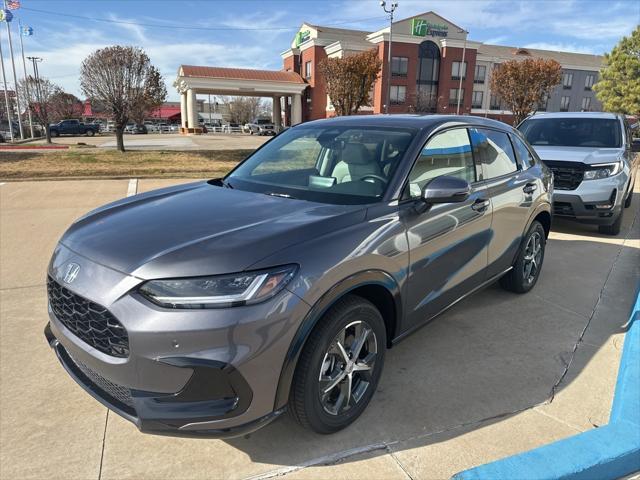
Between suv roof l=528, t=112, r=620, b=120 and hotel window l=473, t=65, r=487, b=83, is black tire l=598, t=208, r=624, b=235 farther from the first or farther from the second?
hotel window l=473, t=65, r=487, b=83

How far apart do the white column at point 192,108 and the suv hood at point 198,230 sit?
154 ft

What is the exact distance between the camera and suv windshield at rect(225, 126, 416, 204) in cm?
306

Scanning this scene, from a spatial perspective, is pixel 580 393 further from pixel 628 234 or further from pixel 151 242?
pixel 628 234

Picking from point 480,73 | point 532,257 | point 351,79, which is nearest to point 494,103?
point 480,73

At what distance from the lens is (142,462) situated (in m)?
2.44

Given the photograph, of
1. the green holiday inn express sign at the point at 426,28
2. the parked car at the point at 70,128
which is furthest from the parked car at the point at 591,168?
the parked car at the point at 70,128

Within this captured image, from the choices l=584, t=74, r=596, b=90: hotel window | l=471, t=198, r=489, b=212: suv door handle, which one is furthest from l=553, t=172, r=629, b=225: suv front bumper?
l=584, t=74, r=596, b=90: hotel window

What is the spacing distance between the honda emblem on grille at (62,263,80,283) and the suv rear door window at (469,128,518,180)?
2935 millimetres

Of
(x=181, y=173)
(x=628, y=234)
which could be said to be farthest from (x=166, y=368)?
(x=181, y=173)

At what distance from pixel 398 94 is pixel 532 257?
164 feet

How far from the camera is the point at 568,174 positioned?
717cm

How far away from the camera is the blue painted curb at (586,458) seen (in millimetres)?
2150

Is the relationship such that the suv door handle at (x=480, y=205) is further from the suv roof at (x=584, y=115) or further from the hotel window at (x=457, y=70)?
the hotel window at (x=457, y=70)

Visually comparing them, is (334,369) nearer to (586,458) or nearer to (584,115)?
(586,458)
